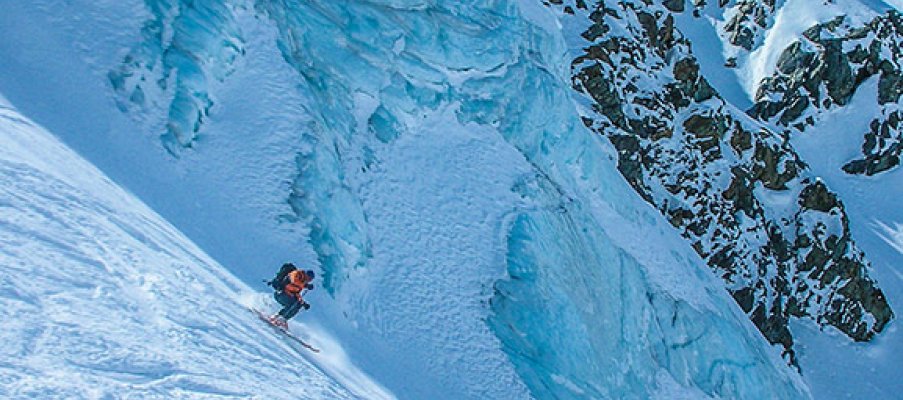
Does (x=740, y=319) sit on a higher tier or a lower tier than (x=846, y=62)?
lower

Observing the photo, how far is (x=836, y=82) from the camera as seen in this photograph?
4725 cm

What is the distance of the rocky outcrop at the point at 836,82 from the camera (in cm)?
4678

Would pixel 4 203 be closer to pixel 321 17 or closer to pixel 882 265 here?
pixel 321 17

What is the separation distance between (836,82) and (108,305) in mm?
47420

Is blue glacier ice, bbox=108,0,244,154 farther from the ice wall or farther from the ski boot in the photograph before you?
the ski boot

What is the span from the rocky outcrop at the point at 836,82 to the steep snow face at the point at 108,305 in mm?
41210

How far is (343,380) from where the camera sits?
37.3 feet

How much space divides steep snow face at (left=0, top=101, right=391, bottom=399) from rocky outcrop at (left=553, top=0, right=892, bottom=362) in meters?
23.1

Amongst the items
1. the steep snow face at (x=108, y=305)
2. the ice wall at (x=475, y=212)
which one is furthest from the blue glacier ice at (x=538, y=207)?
the steep snow face at (x=108, y=305)

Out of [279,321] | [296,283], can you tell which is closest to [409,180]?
[296,283]

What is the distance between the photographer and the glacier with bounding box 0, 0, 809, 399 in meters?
13.9

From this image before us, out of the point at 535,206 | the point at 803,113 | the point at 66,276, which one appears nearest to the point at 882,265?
the point at 803,113

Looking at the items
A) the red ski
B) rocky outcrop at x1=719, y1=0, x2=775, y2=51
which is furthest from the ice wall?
rocky outcrop at x1=719, y1=0, x2=775, y2=51

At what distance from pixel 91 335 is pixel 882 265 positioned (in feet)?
134
